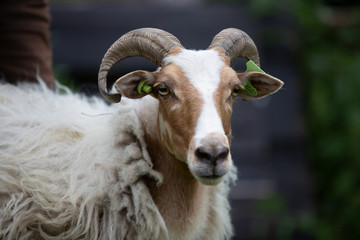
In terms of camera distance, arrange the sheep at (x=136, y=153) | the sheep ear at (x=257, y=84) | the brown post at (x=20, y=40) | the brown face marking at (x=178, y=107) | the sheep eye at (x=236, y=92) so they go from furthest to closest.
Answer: the brown post at (x=20, y=40) → the sheep ear at (x=257, y=84) → the sheep eye at (x=236, y=92) → the sheep at (x=136, y=153) → the brown face marking at (x=178, y=107)

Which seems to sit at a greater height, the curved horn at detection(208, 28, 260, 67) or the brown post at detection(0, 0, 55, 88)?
the curved horn at detection(208, 28, 260, 67)

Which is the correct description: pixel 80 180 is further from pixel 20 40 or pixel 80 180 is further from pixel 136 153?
pixel 20 40

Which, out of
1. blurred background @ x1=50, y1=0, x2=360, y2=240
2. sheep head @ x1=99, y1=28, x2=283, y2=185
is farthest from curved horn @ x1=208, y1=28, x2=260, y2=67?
blurred background @ x1=50, y1=0, x2=360, y2=240

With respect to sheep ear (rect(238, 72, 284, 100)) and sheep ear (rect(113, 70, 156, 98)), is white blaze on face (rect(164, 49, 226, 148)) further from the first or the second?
sheep ear (rect(238, 72, 284, 100))

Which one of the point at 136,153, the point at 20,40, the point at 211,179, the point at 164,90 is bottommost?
the point at 136,153

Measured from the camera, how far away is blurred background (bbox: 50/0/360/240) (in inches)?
406

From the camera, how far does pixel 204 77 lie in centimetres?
409

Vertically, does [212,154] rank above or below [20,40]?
above

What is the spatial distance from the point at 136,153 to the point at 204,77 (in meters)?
0.96

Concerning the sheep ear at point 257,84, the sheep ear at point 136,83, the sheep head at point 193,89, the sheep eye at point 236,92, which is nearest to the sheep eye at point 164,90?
the sheep head at point 193,89

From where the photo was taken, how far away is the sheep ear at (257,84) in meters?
4.46

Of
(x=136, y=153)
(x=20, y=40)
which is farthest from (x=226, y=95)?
(x=20, y=40)

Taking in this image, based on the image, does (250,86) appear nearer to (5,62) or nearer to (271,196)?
(5,62)

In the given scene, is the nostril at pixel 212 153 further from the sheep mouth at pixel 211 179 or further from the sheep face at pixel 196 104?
the sheep mouth at pixel 211 179
